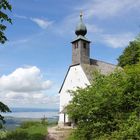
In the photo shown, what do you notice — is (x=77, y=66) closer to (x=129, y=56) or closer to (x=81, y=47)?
(x=81, y=47)

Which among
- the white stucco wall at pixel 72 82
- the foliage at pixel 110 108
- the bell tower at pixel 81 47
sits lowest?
the foliage at pixel 110 108

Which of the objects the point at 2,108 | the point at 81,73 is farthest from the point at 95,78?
the point at 81,73

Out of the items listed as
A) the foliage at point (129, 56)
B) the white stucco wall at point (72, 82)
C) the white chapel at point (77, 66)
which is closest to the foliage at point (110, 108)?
the white stucco wall at point (72, 82)

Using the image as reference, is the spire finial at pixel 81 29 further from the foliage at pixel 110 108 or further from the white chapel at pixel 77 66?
the foliage at pixel 110 108

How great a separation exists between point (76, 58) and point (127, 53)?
935 centimetres

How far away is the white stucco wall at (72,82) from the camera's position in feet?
135

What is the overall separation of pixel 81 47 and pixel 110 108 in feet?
95.1

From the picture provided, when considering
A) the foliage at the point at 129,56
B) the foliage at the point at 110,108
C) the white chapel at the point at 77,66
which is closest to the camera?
the foliage at the point at 110,108

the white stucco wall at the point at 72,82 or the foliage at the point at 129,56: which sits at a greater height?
the foliage at the point at 129,56

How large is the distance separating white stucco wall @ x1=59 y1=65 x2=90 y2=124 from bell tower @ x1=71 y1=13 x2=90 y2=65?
1.17m

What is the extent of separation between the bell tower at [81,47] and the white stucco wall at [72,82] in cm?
117

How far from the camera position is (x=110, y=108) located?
15023 mm

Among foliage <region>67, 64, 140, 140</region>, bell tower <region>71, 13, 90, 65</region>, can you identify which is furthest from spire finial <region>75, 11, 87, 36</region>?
foliage <region>67, 64, 140, 140</region>

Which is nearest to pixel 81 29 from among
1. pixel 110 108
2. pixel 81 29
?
pixel 81 29
